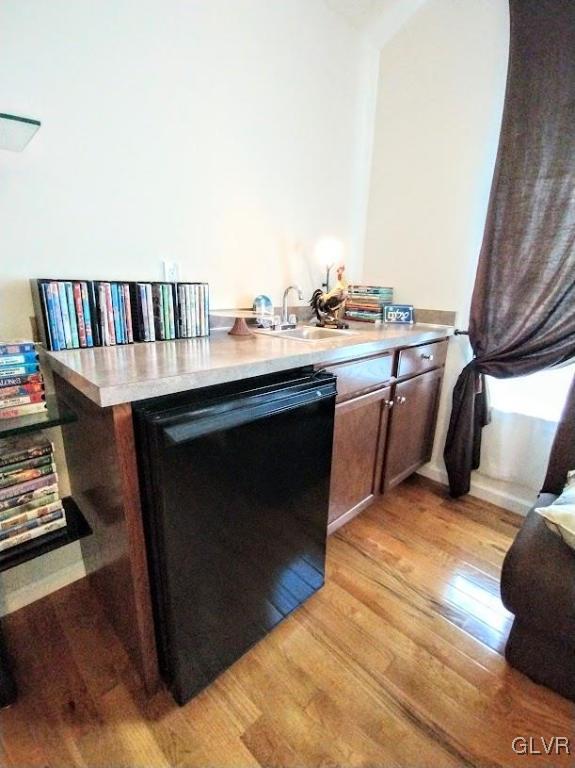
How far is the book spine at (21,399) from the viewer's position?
3.07ft

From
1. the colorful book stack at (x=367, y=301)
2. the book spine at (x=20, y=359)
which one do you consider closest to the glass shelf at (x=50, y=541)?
the book spine at (x=20, y=359)

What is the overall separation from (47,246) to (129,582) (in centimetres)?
109

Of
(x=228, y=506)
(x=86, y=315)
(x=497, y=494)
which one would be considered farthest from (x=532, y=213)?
(x=86, y=315)

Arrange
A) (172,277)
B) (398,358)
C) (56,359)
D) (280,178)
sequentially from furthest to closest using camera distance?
(280,178), (398,358), (172,277), (56,359)

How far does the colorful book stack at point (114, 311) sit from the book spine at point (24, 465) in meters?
0.34

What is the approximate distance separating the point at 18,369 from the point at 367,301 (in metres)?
1.78

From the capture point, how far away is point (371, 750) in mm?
932

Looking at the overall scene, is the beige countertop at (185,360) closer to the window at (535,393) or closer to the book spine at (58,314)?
the book spine at (58,314)

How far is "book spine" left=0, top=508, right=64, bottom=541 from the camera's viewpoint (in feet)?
3.42

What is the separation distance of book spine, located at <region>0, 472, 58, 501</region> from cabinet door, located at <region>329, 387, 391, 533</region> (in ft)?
3.25

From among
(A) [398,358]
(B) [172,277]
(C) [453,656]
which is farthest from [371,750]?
(B) [172,277]

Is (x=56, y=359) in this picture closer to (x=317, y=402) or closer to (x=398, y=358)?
(x=317, y=402)

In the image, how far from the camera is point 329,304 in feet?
6.58

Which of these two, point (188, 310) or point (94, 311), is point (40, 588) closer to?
point (94, 311)
